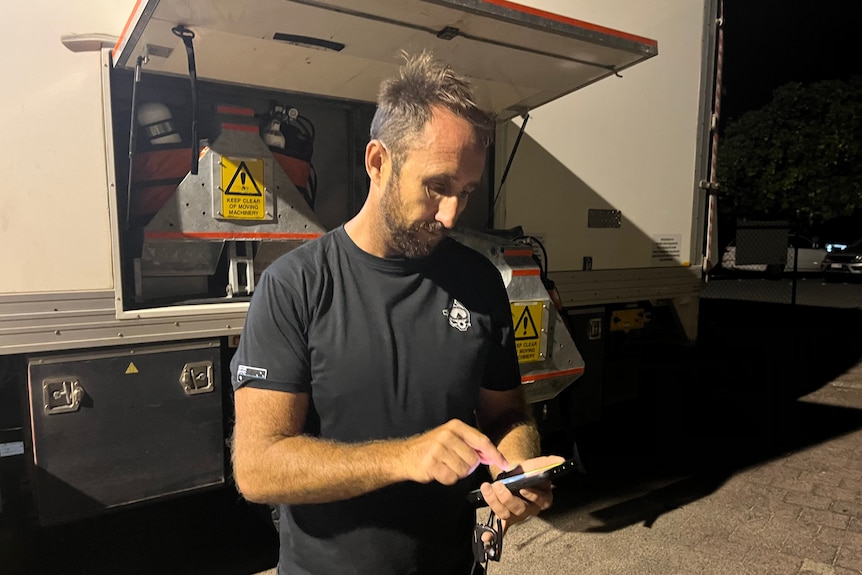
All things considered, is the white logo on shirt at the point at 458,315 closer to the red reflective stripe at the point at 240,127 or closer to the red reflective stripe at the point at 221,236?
the red reflective stripe at the point at 221,236

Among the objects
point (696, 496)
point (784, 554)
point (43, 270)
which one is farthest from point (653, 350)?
point (43, 270)

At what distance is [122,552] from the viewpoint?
3273 mm

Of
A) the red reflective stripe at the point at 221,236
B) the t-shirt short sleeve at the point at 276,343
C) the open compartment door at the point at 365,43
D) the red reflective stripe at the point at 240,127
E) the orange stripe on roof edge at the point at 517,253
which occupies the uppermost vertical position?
the open compartment door at the point at 365,43

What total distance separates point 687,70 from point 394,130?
3.60 m

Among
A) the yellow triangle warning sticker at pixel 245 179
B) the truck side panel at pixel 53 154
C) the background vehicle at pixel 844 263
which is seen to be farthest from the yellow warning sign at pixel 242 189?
the background vehicle at pixel 844 263

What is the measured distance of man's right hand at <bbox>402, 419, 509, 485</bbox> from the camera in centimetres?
114

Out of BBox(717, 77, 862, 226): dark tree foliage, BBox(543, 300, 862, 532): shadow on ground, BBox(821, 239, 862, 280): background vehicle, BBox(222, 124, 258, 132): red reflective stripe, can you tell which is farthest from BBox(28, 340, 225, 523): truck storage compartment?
BBox(821, 239, 862, 280): background vehicle

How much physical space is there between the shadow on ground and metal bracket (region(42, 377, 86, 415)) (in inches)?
104

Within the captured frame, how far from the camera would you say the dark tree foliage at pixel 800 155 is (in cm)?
1656

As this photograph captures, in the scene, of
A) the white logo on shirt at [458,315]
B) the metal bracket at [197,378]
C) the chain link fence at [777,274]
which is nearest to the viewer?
the white logo on shirt at [458,315]

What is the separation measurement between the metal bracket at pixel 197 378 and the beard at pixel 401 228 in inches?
67.7

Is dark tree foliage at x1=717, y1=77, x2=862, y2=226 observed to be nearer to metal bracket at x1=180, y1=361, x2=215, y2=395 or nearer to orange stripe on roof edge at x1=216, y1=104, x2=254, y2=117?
orange stripe on roof edge at x1=216, y1=104, x2=254, y2=117

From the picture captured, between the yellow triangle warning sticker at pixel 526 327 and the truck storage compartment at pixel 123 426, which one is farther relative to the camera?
the yellow triangle warning sticker at pixel 526 327

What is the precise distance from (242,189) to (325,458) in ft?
6.51
